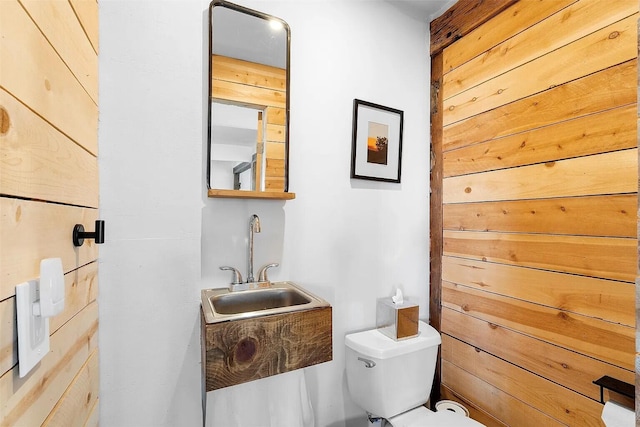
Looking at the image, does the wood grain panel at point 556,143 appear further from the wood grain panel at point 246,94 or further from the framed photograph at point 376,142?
the wood grain panel at point 246,94

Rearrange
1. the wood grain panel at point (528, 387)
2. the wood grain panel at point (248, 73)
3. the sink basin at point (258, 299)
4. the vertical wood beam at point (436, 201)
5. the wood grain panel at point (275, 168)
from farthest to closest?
1. the vertical wood beam at point (436, 201)
2. the wood grain panel at point (275, 168)
3. the wood grain panel at point (248, 73)
4. the sink basin at point (258, 299)
5. the wood grain panel at point (528, 387)

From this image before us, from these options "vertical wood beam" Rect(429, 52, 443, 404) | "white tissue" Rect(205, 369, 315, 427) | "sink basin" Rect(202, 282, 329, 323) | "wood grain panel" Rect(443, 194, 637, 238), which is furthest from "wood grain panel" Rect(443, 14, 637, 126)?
"white tissue" Rect(205, 369, 315, 427)

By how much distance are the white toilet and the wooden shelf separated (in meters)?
0.77

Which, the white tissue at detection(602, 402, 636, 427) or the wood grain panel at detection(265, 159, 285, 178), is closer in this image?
the white tissue at detection(602, 402, 636, 427)

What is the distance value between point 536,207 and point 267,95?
1278 millimetres

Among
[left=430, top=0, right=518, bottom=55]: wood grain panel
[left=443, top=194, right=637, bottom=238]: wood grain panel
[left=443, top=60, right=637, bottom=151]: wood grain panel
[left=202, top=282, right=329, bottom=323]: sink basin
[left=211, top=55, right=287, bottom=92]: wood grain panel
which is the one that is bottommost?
[left=202, top=282, right=329, bottom=323]: sink basin

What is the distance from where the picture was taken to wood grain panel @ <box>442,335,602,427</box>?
1143 millimetres

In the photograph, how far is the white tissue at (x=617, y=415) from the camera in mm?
921

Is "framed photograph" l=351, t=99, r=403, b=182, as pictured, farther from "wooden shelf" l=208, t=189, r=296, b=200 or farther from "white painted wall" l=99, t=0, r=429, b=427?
"wooden shelf" l=208, t=189, r=296, b=200

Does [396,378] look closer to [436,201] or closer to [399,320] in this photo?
[399,320]

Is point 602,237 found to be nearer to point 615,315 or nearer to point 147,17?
point 615,315

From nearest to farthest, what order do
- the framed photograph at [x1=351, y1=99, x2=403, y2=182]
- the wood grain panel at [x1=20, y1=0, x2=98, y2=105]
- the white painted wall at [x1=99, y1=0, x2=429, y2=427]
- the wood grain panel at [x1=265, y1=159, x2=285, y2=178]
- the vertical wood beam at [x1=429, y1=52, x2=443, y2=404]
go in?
the wood grain panel at [x1=20, y1=0, x2=98, y2=105] < the white painted wall at [x1=99, y1=0, x2=429, y2=427] < the wood grain panel at [x1=265, y1=159, x2=285, y2=178] < the framed photograph at [x1=351, y1=99, x2=403, y2=182] < the vertical wood beam at [x1=429, y1=52, x2=443, y2=404]

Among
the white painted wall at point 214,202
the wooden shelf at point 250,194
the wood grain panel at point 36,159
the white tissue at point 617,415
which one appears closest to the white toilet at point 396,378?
the white painted wall at point 214,202

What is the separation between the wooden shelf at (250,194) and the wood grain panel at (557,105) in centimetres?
102
